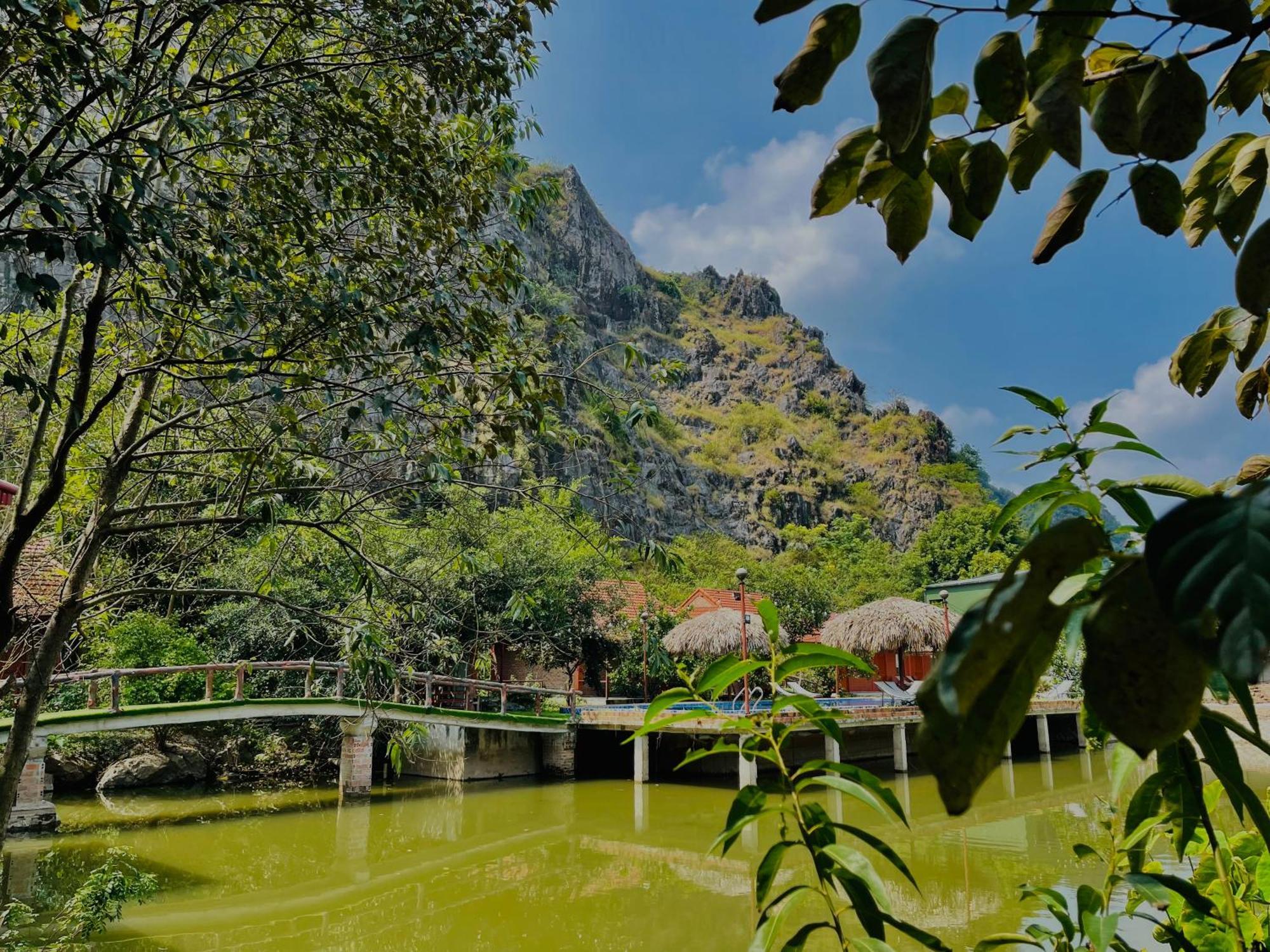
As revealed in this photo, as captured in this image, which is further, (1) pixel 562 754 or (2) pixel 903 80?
(1) pixel 562 754

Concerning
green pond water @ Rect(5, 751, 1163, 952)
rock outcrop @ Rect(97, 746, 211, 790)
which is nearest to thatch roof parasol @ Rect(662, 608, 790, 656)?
green pond water @ Rect(5, 751, 1163, 952)

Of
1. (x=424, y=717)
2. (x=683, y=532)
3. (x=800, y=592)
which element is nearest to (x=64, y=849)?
(x=424, y=717)

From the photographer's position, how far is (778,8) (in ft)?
1.35

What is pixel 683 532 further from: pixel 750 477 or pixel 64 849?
pixel 64 849

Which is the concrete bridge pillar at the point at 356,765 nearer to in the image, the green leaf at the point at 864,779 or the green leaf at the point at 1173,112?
the green leaf at the point at 864,779

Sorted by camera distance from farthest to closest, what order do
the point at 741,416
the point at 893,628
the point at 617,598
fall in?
the point at 741,416
the point at 617,598
the point at 893,628

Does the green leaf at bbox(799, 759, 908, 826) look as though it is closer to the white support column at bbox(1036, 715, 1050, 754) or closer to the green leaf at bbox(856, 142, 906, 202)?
the green leaf at bbox(856, 142, 906, 202)

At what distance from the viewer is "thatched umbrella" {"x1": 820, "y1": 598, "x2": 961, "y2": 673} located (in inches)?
583

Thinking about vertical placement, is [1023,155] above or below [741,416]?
below

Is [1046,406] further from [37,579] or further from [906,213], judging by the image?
[37,579]

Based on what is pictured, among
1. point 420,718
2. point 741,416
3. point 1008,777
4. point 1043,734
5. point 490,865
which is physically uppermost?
point 741,416

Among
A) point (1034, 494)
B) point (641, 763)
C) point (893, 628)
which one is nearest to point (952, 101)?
point (1034, 494)

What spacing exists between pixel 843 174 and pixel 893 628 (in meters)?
15.3

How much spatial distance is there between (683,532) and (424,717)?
29.5 m
